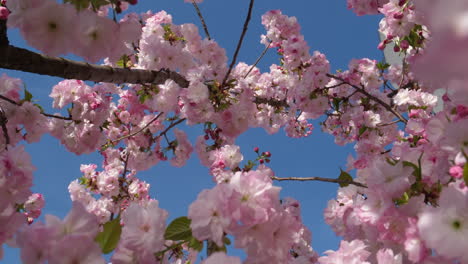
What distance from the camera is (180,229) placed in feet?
4.32

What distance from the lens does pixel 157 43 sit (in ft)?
10.0

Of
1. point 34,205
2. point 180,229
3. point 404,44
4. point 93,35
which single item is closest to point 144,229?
point 180,229

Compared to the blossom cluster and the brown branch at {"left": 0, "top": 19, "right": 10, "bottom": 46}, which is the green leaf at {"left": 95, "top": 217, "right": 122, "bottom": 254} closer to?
the blossom cluster

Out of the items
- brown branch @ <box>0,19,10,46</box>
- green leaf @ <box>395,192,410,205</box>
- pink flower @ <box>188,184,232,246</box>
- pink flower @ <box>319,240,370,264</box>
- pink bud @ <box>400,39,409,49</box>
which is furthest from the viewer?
pink bud @ <box>400,39,409,49</box>

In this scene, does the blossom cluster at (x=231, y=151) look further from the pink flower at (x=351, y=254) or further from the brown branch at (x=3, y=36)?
the brown branch at (x=3, y=36)

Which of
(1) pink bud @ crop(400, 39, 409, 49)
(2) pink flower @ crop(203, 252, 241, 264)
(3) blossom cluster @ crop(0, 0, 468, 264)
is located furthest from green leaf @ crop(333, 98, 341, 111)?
(2) pink flower @ crop(203, 252, 241, 264)

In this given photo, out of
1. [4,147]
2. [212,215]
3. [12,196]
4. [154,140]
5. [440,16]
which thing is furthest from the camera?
[154,140]

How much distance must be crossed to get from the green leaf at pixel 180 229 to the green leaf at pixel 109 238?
0.58 feet

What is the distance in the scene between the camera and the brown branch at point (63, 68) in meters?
1.87

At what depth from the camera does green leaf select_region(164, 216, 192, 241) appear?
51.8 inches

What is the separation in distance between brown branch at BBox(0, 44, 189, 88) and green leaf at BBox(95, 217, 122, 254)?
3.83 feet

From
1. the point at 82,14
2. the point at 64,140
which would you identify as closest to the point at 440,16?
the point at 82,14

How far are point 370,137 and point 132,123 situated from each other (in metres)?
2.79

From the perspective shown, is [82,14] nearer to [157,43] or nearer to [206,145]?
[157,43]
